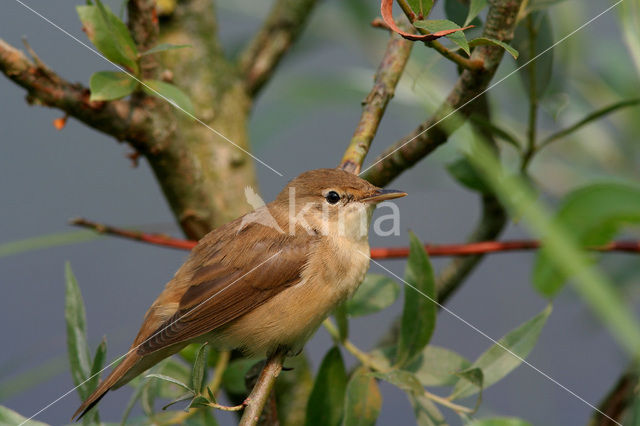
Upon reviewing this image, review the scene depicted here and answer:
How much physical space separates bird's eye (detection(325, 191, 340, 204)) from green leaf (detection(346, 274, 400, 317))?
0.24 meters

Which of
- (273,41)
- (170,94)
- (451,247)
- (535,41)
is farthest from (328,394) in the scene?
(273,41)

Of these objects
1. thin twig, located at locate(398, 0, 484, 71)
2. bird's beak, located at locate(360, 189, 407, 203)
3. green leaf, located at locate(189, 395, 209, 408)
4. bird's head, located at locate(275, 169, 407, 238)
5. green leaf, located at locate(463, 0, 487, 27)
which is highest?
green leaf, located at locate(463, 0, 487, 27)

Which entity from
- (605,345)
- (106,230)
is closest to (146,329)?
(106,230)

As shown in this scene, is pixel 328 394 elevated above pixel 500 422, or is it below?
below

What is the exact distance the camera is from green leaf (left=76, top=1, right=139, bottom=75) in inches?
65.1

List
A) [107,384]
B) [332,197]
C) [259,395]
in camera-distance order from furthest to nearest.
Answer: [332,197]
[107,384]
[259,395]

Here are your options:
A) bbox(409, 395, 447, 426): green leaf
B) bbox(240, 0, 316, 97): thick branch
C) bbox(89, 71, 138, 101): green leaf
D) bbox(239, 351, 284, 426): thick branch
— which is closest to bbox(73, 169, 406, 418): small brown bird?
bbox(239, 351, 284, 426): thick branch

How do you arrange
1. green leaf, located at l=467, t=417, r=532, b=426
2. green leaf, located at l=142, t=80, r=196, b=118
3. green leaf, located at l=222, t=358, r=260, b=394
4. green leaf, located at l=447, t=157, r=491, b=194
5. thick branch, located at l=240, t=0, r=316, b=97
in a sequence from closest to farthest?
green leaf, located at l=467, t=417, r=532, b=426 → green leaf, located at l=142, t=80, r=196, b=118 → green leaf, located at l=222, t=358, r=260, b=394 → green leaf, located at l=447, t=157, r=491, b=194 → thick branch, located at l=240, t=0, r=316, b=97

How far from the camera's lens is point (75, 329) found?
1.61 meters

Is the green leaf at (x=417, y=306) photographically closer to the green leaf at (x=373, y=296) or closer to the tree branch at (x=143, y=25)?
the green leaf at (x=373, y=296)

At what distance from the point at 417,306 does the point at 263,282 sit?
429 millimetres

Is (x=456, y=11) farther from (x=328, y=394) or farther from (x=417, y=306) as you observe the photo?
(x=328, y=394)

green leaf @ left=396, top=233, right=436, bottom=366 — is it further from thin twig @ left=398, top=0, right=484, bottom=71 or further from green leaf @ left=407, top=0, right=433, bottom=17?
green leaf @ left=407, top=0, right=433, bottom=17

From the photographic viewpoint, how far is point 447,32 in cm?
127
